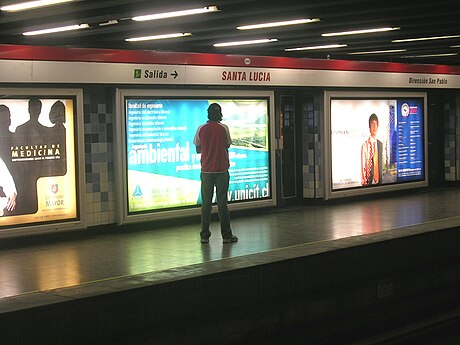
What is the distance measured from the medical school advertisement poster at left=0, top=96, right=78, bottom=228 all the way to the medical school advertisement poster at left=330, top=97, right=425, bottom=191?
5.52m

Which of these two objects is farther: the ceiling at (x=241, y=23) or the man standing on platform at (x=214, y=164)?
the man standing on platform at (x=214, y=164)

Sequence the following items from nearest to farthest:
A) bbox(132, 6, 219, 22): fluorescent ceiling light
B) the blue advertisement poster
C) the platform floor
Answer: the platform floor, bbox(132, 6, 219, 22): fluorescent ceiling light, the blue advertisement poster

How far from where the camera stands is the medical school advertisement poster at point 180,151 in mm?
12078

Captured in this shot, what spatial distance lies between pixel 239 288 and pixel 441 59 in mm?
11673

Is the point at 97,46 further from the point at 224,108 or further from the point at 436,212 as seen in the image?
the point at 436,212

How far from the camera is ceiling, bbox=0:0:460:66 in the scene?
8789 mm

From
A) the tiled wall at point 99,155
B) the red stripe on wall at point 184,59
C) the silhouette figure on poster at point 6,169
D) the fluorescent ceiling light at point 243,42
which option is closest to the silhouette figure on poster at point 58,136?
the tiled wall at point 99,155

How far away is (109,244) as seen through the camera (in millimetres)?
10828

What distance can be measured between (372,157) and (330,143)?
130 cm

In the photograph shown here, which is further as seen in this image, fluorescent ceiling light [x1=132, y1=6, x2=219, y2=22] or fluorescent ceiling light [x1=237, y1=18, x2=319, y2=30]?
fluorescent ceiling light [x1=237, y1=18, x2=319, y2=30]

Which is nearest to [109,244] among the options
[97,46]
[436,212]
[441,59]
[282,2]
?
[97,46]

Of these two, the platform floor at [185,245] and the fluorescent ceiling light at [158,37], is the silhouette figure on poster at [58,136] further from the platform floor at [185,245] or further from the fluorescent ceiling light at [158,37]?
the fluorescent ceiling light at [158,37]

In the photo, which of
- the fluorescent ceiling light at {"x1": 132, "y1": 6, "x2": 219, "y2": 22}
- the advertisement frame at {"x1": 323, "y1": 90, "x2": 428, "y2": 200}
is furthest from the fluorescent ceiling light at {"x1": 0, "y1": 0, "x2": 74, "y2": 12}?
the advertisement frame at {"x1": 323, "y1": 90, "x2": 428, "y2": 200}

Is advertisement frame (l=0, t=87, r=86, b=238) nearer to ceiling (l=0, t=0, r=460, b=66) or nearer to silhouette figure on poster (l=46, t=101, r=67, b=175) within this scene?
silhouette figure on poster (l=46, t=101, r=67, b=175)
